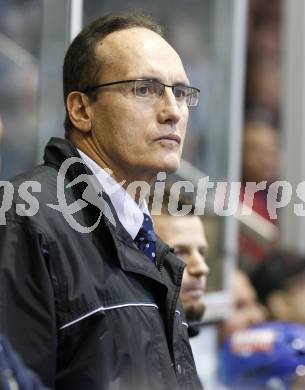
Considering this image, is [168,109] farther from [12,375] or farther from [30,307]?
Answer: [12,375]

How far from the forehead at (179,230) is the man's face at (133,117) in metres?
0.83

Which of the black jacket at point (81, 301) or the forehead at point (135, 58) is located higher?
the forehead at point (135, 58)

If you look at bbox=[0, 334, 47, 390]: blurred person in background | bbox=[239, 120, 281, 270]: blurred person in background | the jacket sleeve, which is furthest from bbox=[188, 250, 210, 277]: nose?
bbox=[239, 120, 281, 270]: blurred person in background

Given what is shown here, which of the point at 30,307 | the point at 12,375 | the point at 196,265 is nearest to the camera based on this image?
the point at 12,375

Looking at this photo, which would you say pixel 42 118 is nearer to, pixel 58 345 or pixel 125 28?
pixel 125 28

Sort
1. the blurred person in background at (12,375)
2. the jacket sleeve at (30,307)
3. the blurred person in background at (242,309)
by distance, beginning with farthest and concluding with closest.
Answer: the blurred person in background at (242,309) < the jacket sleeve at (30,307) < the blurred person in background at (12,375)

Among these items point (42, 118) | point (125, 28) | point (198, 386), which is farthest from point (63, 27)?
point (198, 386)

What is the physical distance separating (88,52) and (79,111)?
0.50 feet

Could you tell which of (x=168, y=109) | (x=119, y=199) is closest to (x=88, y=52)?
(x=168, y=109)

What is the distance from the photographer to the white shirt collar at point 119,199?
224 cm

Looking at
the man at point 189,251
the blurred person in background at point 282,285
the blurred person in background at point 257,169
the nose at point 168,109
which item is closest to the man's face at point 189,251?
the man at point 189,251

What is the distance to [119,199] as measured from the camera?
226 cm

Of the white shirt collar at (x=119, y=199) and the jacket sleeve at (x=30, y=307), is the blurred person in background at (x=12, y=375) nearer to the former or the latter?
the jacket sleeve at (x=30, y=307)

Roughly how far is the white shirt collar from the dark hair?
0.18 m
